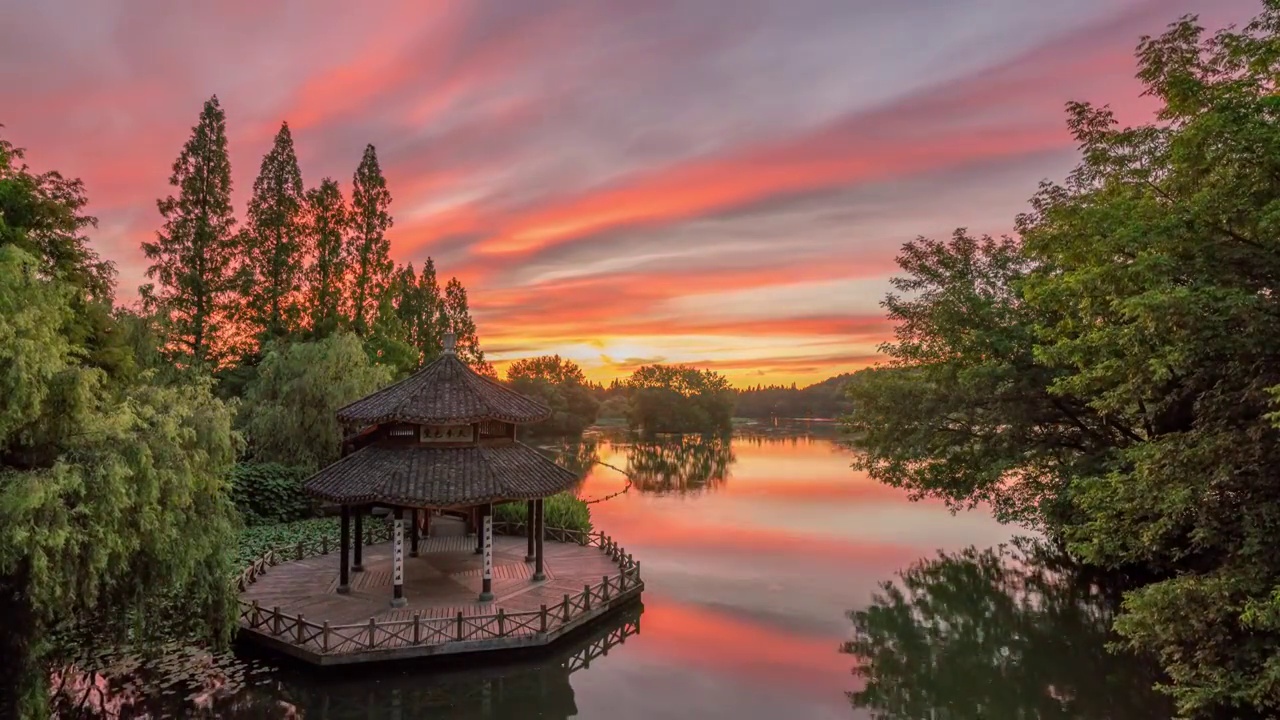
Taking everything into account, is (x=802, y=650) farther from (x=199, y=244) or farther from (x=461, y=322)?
(x=461, y=322)

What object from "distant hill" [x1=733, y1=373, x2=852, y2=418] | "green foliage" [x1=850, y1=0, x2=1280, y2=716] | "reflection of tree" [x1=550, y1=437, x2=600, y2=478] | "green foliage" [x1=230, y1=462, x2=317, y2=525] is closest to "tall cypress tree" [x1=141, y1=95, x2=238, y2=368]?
"green foliage" [x1=230, y1=462, x2=317, y2=525]

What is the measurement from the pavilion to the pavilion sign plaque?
3 cm

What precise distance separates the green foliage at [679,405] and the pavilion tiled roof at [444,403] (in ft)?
241

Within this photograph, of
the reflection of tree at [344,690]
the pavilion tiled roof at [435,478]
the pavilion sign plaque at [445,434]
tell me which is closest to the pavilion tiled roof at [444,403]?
the pavilion sign plaque at [445,434]

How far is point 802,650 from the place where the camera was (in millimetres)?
16359

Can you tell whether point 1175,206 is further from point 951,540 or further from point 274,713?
point 951,540

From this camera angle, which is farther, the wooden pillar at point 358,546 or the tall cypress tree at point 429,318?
the tall cypress tree at point 429,318

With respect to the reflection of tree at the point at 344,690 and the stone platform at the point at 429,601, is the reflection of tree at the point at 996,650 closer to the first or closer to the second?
the reflection of tree at the point at 344,690

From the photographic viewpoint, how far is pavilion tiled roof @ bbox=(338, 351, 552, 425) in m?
17.0

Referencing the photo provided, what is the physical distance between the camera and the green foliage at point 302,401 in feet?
91.5

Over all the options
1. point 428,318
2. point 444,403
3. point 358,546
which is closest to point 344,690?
point 358,546

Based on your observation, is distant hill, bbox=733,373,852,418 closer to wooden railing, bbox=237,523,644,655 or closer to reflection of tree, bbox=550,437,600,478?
reflection of tree, bbox=550,437,600,478

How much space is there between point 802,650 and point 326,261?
30775 millimetres

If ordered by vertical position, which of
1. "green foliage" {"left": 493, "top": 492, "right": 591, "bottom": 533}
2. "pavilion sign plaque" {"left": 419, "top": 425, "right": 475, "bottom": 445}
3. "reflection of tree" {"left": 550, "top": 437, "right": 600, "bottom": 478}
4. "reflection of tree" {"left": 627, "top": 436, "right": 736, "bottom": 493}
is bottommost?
"reflection of tree" {"left": 627, "top": 436, "right": 736, "bottom": 493}
